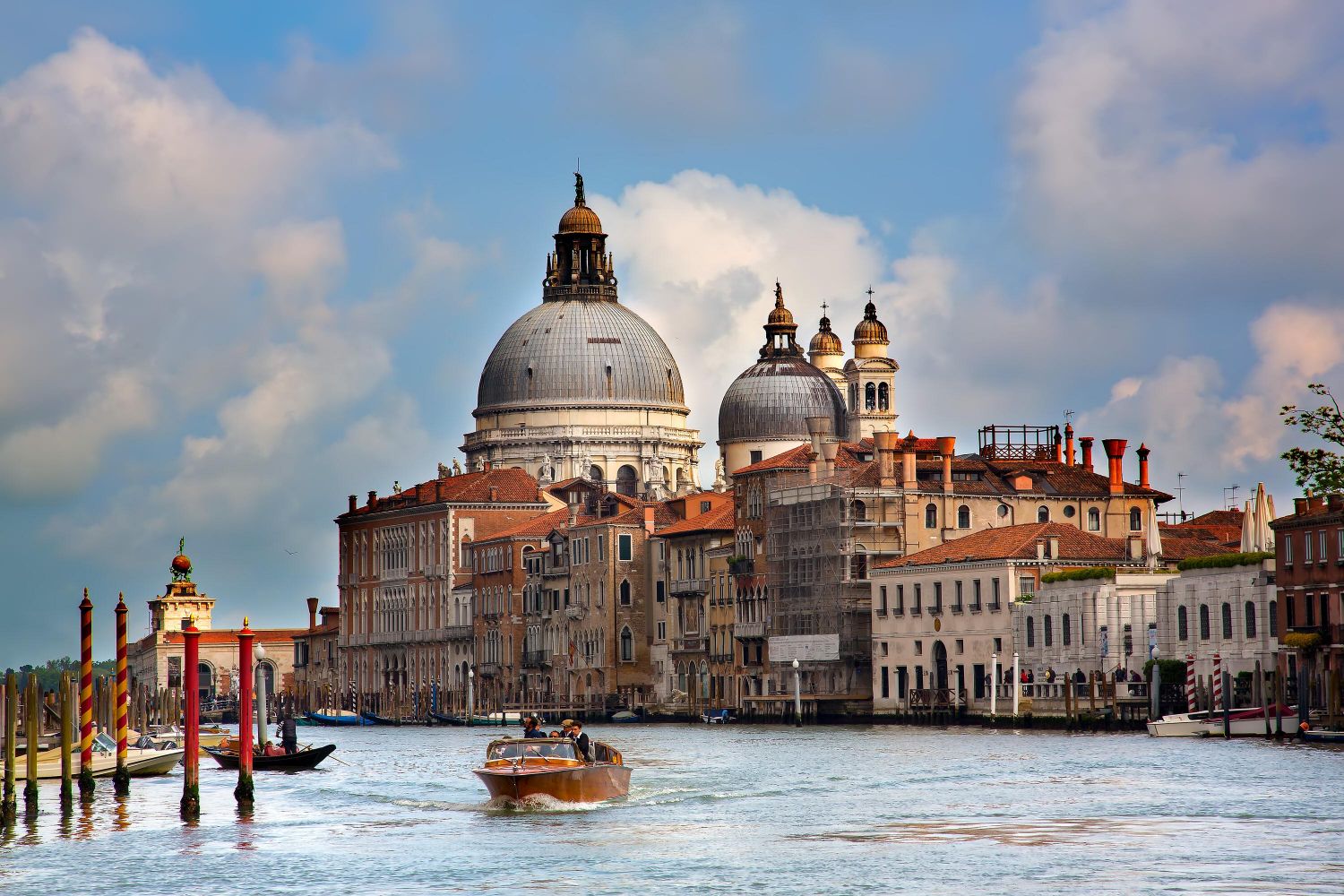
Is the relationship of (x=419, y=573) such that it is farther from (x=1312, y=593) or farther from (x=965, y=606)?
(x=1312, y=593)

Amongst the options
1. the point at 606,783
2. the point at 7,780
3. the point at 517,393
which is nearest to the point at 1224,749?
the point at 606,783

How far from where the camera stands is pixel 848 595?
332 feet

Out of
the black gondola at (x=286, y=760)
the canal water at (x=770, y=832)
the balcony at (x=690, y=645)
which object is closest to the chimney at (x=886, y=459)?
the balcony at (x=690, y=645)

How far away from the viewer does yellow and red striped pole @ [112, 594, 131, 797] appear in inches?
2082

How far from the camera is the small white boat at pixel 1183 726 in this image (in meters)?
69.4

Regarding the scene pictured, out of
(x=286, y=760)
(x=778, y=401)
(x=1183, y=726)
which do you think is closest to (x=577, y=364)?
(x=778, y=401)

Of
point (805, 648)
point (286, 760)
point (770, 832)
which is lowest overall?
point (770, 832)

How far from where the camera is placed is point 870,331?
143m

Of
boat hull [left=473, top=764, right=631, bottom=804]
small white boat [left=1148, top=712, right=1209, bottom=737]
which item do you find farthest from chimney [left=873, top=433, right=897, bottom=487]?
boat hull [left=473, top=764, right=631, bottom=804]

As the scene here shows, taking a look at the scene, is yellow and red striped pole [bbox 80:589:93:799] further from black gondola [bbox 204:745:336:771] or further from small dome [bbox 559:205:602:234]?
small dome [bbox 559:205:602:234]

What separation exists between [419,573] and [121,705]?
90196 millimetres

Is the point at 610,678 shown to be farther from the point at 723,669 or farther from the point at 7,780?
the point at 7,780

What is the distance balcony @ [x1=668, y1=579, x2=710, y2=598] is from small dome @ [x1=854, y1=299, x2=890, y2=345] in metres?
29.1

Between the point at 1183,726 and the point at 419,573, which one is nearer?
the point at 1183,726
